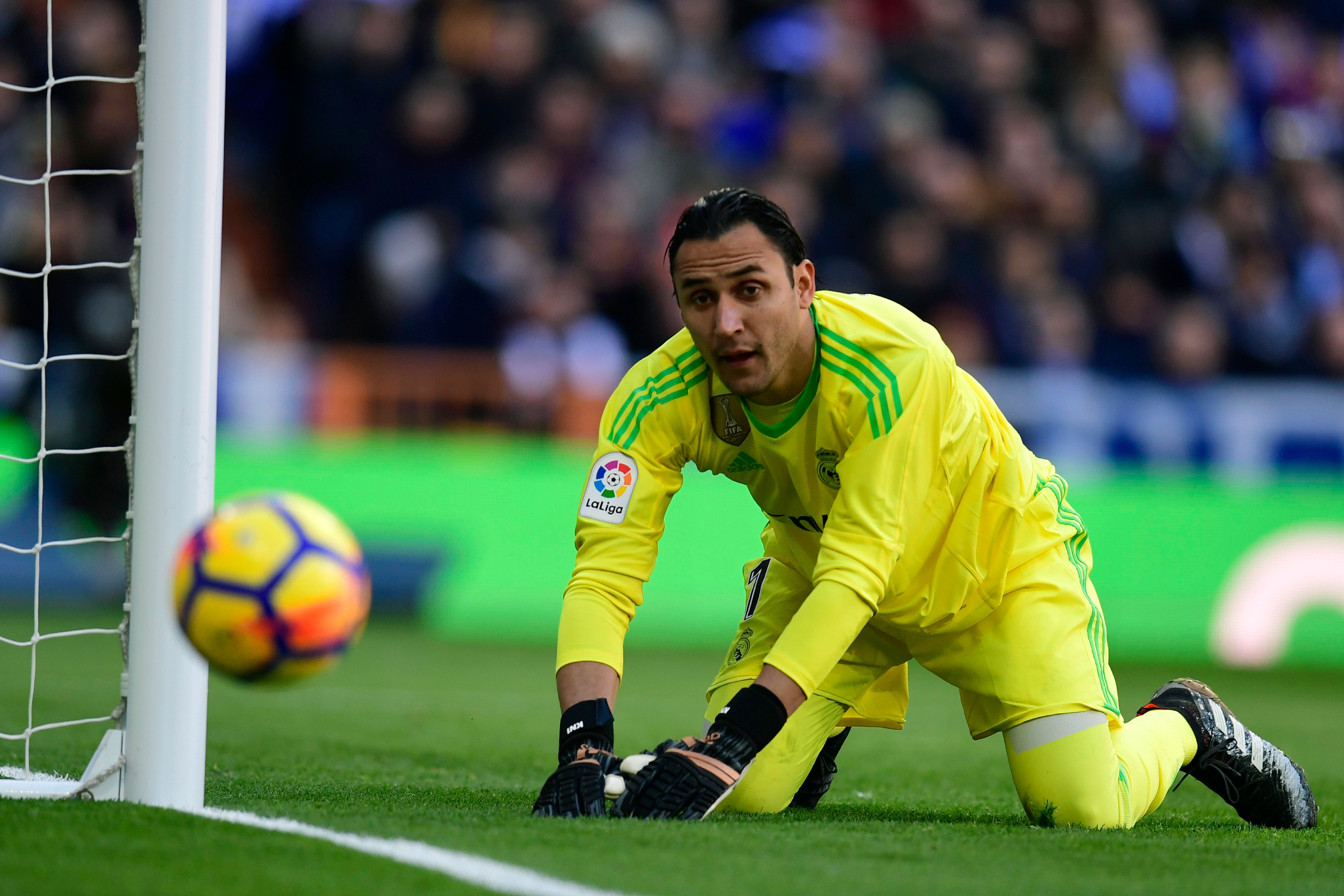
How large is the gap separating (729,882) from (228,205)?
29.7 feet

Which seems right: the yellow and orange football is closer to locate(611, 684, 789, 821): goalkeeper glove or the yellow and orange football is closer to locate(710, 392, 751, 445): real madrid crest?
locate(611, 684, 789, 821): goalkeeper glove

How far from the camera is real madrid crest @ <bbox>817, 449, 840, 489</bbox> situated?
152 inches

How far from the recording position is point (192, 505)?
3.48 metres

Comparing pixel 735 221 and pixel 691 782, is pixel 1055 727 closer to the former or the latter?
pixel 691 782

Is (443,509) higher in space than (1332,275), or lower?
lower

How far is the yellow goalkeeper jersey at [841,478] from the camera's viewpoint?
144 inches

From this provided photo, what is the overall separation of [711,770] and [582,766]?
299 millimetres

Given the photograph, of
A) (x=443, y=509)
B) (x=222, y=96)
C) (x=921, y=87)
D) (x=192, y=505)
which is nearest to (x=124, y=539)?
(x=192, y=505)

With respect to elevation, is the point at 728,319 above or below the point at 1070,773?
above

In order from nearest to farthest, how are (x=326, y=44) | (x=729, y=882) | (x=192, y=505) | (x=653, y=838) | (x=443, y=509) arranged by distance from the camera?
(x=729, y=882) → (x=653, y=838) → (x=192, y=505) → (x=443, y=509) → (x=326, y=44)

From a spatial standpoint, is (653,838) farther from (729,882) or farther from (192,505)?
(192,505)

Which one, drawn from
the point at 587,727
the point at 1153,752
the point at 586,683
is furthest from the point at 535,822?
the point at 1153,752

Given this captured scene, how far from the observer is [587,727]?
12.1 feet

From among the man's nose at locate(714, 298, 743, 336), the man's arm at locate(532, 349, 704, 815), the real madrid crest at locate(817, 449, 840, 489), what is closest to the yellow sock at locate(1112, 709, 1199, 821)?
the real madrid crest at locate(817, 449, 840, 489)
